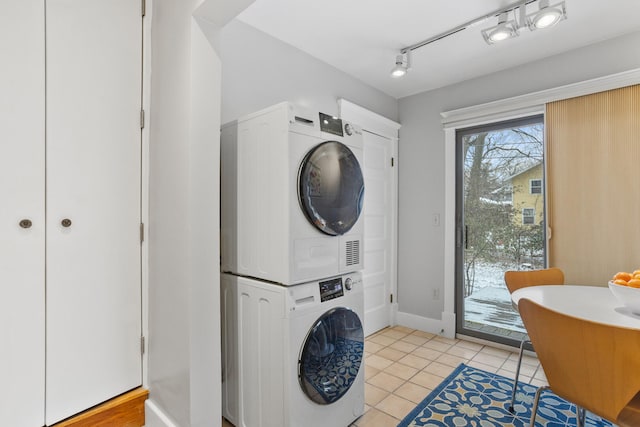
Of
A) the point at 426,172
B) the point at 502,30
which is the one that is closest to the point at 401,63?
the point at 502,30

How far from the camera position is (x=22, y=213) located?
1393 mm

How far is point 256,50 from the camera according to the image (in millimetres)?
2318

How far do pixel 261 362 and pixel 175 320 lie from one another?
473 mm

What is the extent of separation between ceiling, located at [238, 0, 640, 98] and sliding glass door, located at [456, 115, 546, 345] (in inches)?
24.9

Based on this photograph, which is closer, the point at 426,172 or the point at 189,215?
the point at 189,215

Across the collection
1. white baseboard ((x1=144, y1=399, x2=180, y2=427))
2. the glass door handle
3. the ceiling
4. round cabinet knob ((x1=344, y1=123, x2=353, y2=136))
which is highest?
the ceiling

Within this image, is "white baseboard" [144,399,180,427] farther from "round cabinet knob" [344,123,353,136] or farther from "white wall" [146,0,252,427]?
"round cabinet knob" [344,123,353,136]

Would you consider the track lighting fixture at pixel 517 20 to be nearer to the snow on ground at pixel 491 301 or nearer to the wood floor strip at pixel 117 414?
the snow on ground at pixel 491 301

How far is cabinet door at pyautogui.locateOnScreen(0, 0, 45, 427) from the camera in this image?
4.42ft

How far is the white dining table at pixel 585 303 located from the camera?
1394mm

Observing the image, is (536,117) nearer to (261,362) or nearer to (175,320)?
(261,362)

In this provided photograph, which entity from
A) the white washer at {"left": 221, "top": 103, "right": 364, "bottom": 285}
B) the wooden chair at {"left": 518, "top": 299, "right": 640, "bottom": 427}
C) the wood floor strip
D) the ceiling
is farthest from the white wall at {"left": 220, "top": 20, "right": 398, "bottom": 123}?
the wooden chair at {"left": 518, "top": 299, "right": 640, "bottom": 427}

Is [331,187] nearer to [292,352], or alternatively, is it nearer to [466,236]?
[292,352]

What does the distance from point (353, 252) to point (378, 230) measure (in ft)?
5.20
